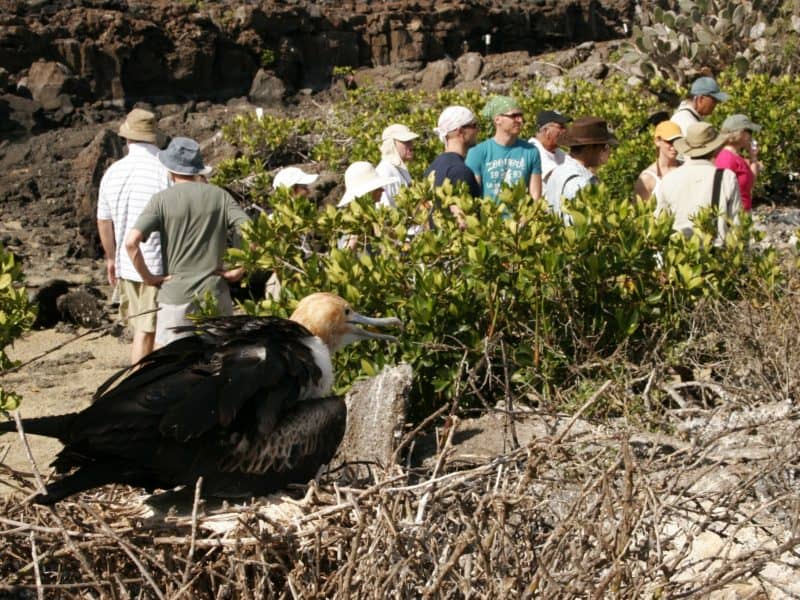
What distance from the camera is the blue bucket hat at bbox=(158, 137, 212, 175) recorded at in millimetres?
5086

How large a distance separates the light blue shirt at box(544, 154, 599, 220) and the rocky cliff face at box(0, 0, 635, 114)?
14.2m

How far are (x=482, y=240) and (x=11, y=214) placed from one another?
10282mm

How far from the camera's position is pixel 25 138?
1678cm

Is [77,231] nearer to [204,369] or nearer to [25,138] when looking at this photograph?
[25,138]

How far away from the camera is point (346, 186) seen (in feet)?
18.5

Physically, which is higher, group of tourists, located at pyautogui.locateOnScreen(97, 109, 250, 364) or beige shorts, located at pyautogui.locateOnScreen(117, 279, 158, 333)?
group of tourists, located at pyautogui.locateOnScreen(97, 109, 250, 364)

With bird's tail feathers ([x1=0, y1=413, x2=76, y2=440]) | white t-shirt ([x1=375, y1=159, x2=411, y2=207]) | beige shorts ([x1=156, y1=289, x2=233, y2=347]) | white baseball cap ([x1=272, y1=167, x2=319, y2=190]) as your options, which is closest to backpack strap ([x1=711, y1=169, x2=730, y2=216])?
white t-shirt ([x1=375, y1=159, x2=411, y2=207])

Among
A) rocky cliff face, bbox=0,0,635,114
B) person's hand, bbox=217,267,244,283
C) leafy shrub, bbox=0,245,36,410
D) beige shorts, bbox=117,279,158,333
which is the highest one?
leafy shrub, bbox=0,245,36,410

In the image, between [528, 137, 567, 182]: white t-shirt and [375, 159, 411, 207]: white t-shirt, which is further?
[528, 137, 567, 182]: white t-shirt

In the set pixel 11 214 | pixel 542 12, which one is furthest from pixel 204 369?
pixel 542 12

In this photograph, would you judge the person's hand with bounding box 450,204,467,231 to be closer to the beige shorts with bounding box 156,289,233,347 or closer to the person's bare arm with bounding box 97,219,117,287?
the beige shorts with bounding box 156,289,233,347

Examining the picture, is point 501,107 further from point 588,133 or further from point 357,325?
point 357,325

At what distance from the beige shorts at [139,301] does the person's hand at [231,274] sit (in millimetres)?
336

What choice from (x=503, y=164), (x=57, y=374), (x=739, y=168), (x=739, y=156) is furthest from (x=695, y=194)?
(x=57, y=374)
